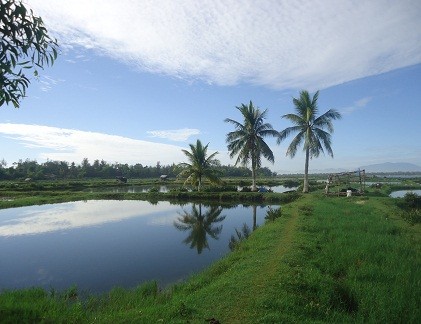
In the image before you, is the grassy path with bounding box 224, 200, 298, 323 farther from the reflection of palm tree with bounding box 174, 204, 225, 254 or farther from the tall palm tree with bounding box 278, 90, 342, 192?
the tall palm tree with bounding box 278, 90, 342, 192

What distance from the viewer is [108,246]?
1184cm

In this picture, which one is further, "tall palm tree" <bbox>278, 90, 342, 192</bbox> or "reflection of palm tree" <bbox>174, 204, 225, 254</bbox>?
"tall palm tree" <bbox>278, 90, 342, 192</bbox>

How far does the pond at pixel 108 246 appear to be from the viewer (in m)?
8.57

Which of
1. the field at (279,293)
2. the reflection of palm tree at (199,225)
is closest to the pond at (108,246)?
the reflection of palm tree at (199,225)

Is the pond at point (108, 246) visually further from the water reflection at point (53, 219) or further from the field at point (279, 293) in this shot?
the field at point (279, 293)

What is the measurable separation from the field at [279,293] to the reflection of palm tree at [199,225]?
11.6ft

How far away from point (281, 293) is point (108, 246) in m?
8.07

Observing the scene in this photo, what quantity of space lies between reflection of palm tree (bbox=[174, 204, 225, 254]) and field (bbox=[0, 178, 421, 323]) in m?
3.54

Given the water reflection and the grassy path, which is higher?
the grassy path

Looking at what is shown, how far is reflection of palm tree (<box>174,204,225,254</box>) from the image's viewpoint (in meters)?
12.9

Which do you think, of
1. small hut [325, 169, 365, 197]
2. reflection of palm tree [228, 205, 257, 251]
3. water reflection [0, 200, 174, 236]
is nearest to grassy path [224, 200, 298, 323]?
reflection of palm tree [228, 205, 257, 251]

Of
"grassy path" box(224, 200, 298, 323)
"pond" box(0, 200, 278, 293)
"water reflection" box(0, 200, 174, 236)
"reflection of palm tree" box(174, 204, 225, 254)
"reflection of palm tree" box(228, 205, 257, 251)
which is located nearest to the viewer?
"grassy path" box(224, 200, 298, 323)

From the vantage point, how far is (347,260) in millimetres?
7801

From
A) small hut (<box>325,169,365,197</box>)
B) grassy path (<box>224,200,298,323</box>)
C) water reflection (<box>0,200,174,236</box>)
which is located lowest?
water reflection (<box>0,200,174,236</box>)
